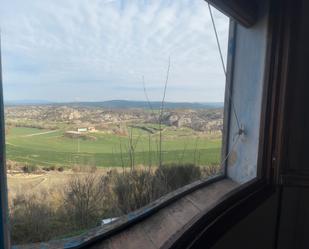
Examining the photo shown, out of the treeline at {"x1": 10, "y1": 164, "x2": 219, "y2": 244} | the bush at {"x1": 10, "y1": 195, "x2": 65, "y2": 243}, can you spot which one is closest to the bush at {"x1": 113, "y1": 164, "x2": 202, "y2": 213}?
the treeline at {"x1": 10, "y1": 164, "x2": 219, "y2": 244}

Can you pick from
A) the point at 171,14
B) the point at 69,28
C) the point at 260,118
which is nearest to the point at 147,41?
the point at 171,14

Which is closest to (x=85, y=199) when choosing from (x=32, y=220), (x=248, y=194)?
(x=32, y=220)

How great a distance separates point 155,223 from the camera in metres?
1.09

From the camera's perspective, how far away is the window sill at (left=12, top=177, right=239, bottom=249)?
93 centimetres

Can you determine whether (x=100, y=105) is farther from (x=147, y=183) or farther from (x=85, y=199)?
(x=147, y=183)

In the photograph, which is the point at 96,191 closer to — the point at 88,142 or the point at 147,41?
the point at 88,142

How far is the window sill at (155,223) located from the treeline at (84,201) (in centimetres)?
3

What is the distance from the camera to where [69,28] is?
31.6 inches

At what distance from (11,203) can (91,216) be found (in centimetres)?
33

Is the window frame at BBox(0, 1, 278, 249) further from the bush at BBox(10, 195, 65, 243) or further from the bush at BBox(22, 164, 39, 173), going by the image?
the bush at BBox(22, 164, 39, 173)

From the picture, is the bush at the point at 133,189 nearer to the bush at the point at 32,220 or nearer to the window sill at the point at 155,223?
the window sill at the point at 155,223

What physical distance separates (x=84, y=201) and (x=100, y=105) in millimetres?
368

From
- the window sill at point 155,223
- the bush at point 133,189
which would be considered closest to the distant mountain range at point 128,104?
the bush at point 133,189

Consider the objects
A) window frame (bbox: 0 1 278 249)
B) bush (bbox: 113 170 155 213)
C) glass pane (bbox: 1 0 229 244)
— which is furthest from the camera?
bush (bbox: 113 170 155 213)
